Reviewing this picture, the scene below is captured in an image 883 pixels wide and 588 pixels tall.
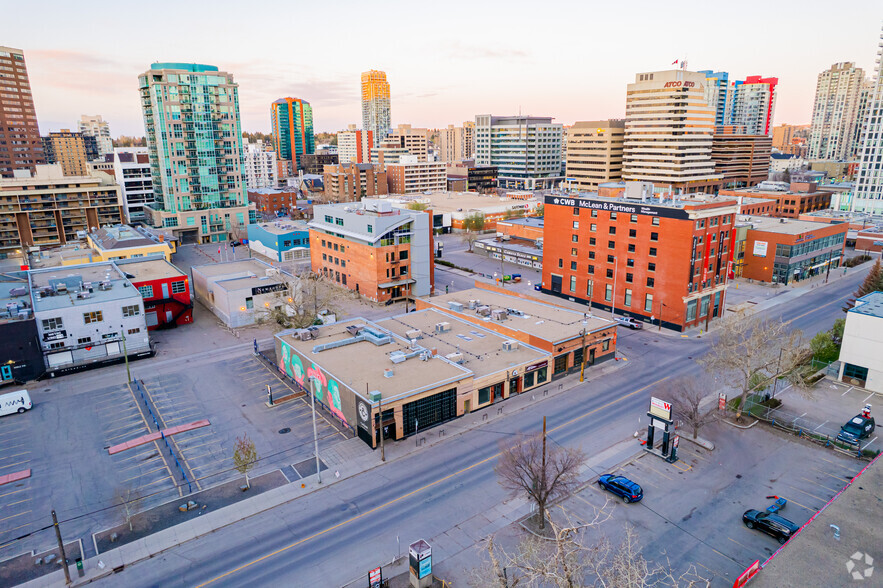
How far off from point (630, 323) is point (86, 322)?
71.4 meters

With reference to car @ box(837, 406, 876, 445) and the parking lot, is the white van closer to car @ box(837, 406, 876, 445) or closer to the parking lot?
the parking lot

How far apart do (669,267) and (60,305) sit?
7878 centimetres

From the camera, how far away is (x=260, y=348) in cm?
6869

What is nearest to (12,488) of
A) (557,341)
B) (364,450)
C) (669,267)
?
(364,450)

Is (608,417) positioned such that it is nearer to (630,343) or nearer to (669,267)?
(630,343)

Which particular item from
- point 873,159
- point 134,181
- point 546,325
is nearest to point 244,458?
point 546,325

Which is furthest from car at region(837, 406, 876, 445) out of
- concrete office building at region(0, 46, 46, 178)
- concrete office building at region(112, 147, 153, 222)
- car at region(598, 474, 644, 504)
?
concrete office building at region(0, 46, 46, 178)

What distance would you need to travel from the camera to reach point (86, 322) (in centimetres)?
6203

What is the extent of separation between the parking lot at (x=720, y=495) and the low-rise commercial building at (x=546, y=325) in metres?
16.4

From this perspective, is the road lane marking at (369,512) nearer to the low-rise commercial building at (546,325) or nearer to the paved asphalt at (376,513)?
the paved asphalt at (376,513)

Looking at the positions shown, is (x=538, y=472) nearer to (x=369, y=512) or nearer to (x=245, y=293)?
(x=369, y=512)

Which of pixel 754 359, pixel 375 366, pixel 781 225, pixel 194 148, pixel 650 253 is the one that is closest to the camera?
pixel 754 359

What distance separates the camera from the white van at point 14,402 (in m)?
51.6

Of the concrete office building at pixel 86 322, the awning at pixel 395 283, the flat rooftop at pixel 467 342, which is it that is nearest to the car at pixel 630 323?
the flat rooftop at pixel 467 342
